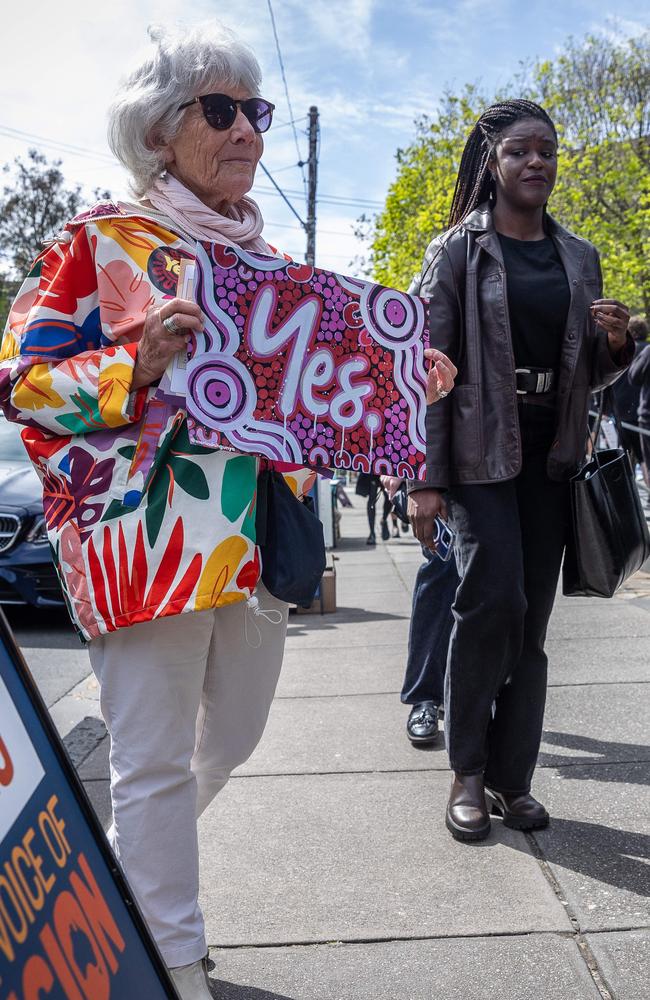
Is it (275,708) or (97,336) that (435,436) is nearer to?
(97,336)

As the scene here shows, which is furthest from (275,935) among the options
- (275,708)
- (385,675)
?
(385,675)

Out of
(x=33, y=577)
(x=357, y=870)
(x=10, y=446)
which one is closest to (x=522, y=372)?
(x=357, y=870)

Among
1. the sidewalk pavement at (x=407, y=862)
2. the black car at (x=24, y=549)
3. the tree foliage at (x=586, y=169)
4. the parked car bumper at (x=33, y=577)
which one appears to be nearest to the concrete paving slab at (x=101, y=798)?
the sidewalk pavement at (x=407, y=862)

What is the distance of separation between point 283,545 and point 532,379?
1232 millimetres

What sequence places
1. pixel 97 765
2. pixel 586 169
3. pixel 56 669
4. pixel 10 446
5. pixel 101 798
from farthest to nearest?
pixel 586 169, pixel 10 446, pixel 56 669, pixel 97 765, pixel 101 798

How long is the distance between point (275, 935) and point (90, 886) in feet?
4.59

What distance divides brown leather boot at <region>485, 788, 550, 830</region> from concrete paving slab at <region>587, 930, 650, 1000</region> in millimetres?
684

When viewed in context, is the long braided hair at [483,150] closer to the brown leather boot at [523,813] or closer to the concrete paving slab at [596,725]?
the brown leather boot at [523,813]

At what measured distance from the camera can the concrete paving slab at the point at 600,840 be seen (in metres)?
2.74

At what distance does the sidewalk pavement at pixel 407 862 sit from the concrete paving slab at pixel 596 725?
1cm

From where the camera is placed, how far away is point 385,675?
5.59 m

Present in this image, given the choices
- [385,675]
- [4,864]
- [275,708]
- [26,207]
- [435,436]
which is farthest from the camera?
[26,207]

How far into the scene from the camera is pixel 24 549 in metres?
7.46

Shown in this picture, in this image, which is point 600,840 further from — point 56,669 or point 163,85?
point 56,669
